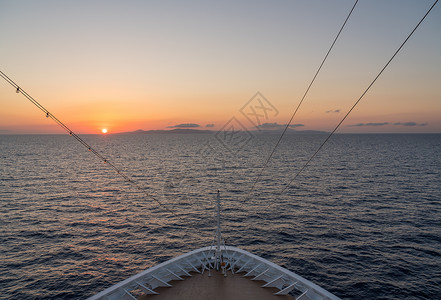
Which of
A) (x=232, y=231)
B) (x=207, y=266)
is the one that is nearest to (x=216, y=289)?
(x=207, y=266)

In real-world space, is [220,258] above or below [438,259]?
above

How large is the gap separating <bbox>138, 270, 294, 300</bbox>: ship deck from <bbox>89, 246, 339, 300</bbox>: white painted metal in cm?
45

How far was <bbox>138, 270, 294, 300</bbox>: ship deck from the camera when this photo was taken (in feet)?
50.1

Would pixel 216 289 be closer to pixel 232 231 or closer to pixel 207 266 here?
pixel 207 266

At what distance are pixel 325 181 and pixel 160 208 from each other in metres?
42.8

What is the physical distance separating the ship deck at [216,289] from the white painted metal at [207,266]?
0.45 metres

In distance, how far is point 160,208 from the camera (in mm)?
47000

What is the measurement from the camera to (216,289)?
16.1 meters

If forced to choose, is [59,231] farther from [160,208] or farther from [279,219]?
[279,219]

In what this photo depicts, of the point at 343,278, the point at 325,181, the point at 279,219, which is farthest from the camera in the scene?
the point at 325,181

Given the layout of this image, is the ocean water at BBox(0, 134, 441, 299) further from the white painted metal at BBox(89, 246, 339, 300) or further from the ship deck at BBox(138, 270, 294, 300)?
the ship deck at BBox(138, 270, 294, 300)

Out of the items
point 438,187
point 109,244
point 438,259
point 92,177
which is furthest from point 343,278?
point 92,177

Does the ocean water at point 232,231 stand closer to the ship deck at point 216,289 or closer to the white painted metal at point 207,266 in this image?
the white painted metal at point 207,266

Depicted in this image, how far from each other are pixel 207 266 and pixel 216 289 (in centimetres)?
320
